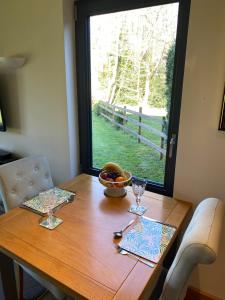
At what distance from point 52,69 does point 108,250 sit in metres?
1.55

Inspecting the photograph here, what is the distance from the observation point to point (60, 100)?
195 cm

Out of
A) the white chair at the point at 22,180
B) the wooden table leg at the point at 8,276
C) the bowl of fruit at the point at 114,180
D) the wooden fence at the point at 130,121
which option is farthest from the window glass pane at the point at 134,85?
the wooden table leg at the point at 8,276

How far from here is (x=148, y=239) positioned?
110cm

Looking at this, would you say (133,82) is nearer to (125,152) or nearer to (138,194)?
(125,152)

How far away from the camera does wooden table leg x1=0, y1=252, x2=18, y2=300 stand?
1.28 metres

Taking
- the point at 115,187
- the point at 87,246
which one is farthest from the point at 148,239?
the point at 115,187

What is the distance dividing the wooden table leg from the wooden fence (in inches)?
48.2

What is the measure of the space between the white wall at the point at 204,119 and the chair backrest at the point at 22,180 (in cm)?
102

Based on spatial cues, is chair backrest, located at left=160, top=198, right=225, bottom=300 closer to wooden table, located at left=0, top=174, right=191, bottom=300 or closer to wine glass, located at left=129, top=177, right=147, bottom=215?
wooden table, located at left=0, top=174, right=191, bottom=300

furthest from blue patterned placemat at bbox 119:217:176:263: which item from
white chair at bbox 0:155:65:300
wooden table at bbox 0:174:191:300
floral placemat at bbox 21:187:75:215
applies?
white chair at bbox 0:155:65:300

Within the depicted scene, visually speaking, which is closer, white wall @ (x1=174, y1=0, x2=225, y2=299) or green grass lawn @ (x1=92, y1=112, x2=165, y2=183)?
white wall @ (x1=174, y1=0, x2=225, y2=299)

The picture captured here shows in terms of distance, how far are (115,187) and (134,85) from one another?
81 centimetres

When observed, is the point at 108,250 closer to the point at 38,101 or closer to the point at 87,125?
the point at 87,125

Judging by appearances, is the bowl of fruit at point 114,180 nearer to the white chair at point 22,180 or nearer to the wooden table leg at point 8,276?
the white chair at point 22,180
